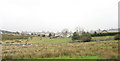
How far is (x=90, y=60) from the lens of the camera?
880 cm

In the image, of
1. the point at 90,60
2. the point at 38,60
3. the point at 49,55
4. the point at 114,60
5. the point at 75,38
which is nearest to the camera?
the point at 114,60

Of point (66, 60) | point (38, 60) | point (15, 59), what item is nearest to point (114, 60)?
point (66, 60)

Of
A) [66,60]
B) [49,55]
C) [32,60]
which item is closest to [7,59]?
[32,60]

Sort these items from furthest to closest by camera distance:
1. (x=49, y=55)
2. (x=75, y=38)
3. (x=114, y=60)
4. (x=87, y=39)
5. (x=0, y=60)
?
(x=75, y=38) < (x=87, y=39) < (x=49, y=55) < (x=0, y=60) < (x=114, y=60)

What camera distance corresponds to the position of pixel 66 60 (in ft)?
30.5

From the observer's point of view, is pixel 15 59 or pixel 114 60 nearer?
pixel 114 60

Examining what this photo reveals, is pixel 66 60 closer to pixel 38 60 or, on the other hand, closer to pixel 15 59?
pixel 38 60

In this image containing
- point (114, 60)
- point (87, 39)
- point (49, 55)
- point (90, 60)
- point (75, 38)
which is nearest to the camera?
point (114, 60)

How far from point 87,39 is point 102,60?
26.1 metres

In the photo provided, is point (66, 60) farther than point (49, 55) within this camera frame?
No

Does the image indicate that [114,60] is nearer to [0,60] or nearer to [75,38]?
[0,60]

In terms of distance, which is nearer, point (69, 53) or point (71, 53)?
point (71, 53)

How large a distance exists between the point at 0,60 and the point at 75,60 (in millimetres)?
6312

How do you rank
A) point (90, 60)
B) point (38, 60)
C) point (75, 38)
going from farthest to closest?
point (75, 38) < point (38, 60) < point (90, 60)
